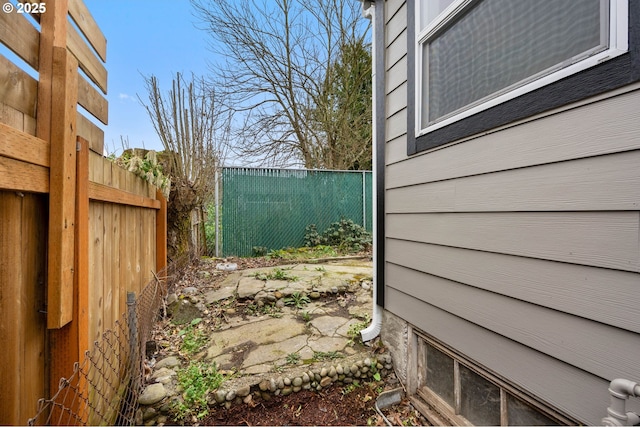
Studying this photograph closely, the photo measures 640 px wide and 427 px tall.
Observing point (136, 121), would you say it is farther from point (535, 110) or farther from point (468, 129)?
point (535, 110)

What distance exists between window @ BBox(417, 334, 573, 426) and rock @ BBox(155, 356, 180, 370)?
178cm

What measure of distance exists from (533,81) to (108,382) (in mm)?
2568

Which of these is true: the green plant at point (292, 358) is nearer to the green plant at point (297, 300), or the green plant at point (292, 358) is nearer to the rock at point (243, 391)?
the rock at point (243, 391)

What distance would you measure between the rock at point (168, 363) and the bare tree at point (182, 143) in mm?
2245

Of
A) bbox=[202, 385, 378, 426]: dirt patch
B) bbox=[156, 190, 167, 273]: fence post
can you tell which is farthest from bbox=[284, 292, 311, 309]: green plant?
bbox=[156, 190, 167, 273]: fence post

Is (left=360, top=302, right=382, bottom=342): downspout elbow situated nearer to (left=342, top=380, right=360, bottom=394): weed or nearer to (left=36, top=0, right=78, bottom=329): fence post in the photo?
(left=342, top=380, right=360, bottom=394): weed

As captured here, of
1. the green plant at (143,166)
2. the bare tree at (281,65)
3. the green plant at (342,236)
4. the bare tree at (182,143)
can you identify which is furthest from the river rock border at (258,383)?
the bare tree at (281,65)

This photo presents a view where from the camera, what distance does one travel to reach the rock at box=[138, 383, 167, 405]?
5.66ft

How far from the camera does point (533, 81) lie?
1.17 meters

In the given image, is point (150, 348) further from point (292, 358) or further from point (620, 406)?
point (620, 406)

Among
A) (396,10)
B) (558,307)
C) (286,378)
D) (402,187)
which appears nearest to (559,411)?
(558,307)

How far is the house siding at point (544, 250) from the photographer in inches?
35.3

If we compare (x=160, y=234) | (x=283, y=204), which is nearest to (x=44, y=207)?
(x=160, y=234)

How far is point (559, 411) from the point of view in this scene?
41.9 inches
